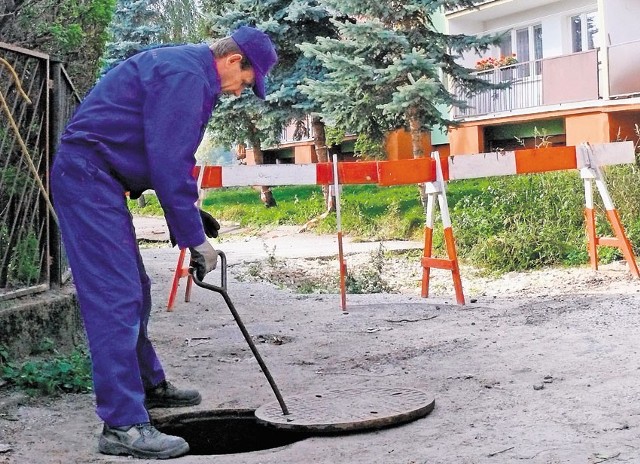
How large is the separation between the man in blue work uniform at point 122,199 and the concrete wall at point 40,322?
1.36m

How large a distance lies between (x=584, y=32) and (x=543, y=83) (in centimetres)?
208

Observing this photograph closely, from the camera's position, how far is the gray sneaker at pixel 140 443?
391 cm

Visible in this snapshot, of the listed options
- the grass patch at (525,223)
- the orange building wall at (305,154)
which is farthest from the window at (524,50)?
the orange building wall at (305,154)

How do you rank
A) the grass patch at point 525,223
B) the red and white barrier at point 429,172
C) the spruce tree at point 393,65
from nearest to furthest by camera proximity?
the red and white barrier at point 429,172
the grass patch at point 525,223
the spruce tree at point 393,65

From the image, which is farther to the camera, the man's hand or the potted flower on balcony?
the potted flower on balcony

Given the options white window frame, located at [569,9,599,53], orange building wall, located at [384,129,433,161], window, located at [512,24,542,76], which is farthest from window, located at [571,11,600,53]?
orange building wall, located at [384,129,433,161]

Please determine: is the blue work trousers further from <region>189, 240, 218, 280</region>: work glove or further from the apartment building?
the apartment building

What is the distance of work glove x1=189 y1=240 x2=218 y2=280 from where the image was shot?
402 centimetres

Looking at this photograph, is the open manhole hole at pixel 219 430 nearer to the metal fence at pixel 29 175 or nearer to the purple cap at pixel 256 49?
the metal fence at pixel 29 175

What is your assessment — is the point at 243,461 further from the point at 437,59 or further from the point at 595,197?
the point at 437,59

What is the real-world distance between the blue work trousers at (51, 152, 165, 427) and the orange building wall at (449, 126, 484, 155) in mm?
21560

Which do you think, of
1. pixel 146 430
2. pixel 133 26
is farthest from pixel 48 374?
pixel 133 26

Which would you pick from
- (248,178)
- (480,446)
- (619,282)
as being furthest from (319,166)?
(480,446)

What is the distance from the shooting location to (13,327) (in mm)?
5203
